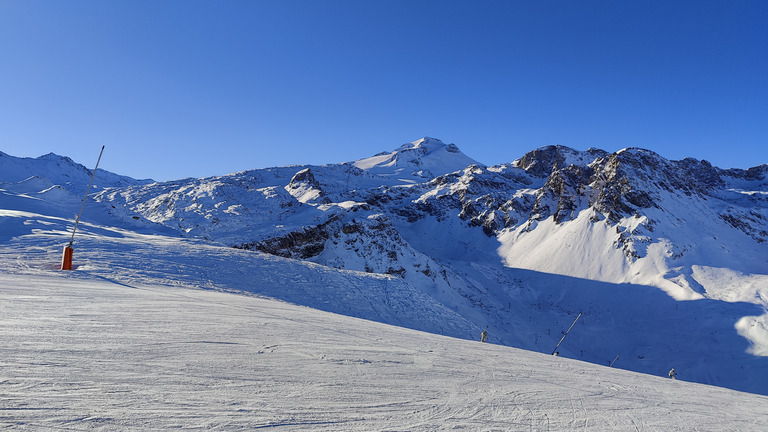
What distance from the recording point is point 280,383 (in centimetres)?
381

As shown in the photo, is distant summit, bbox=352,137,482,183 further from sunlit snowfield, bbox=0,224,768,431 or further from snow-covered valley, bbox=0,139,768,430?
sunlit snowfield, bbox=0,224,768,431

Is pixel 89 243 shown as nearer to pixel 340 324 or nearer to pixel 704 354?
pixel 340 324

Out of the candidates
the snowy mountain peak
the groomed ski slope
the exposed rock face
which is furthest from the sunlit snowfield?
the snowy mountain peak

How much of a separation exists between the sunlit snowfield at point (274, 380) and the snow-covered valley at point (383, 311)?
32 millimetres

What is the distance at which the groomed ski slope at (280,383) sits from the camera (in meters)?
3.01

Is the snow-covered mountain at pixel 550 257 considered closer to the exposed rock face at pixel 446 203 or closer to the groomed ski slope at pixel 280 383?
the exposed rock face at pixel 446 203

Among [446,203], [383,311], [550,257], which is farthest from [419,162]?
[383,311]

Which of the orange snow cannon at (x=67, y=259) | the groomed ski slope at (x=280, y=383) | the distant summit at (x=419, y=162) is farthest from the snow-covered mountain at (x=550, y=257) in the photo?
the distant summit at (x=419, y=162)

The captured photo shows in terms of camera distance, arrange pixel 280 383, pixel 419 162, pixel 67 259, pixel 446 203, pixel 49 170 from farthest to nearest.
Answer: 1. pixel 419 162
2. pixel 49 170
3. pixel 446 203
4. pixel 67 259
5. pixel 280 383

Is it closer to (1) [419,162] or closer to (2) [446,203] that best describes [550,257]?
(2) [446,203]

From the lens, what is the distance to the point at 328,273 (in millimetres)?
18594

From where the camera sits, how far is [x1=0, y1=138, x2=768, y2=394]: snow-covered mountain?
22766 millimetres

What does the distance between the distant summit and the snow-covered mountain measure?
171 ft

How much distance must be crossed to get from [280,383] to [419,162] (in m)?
139
